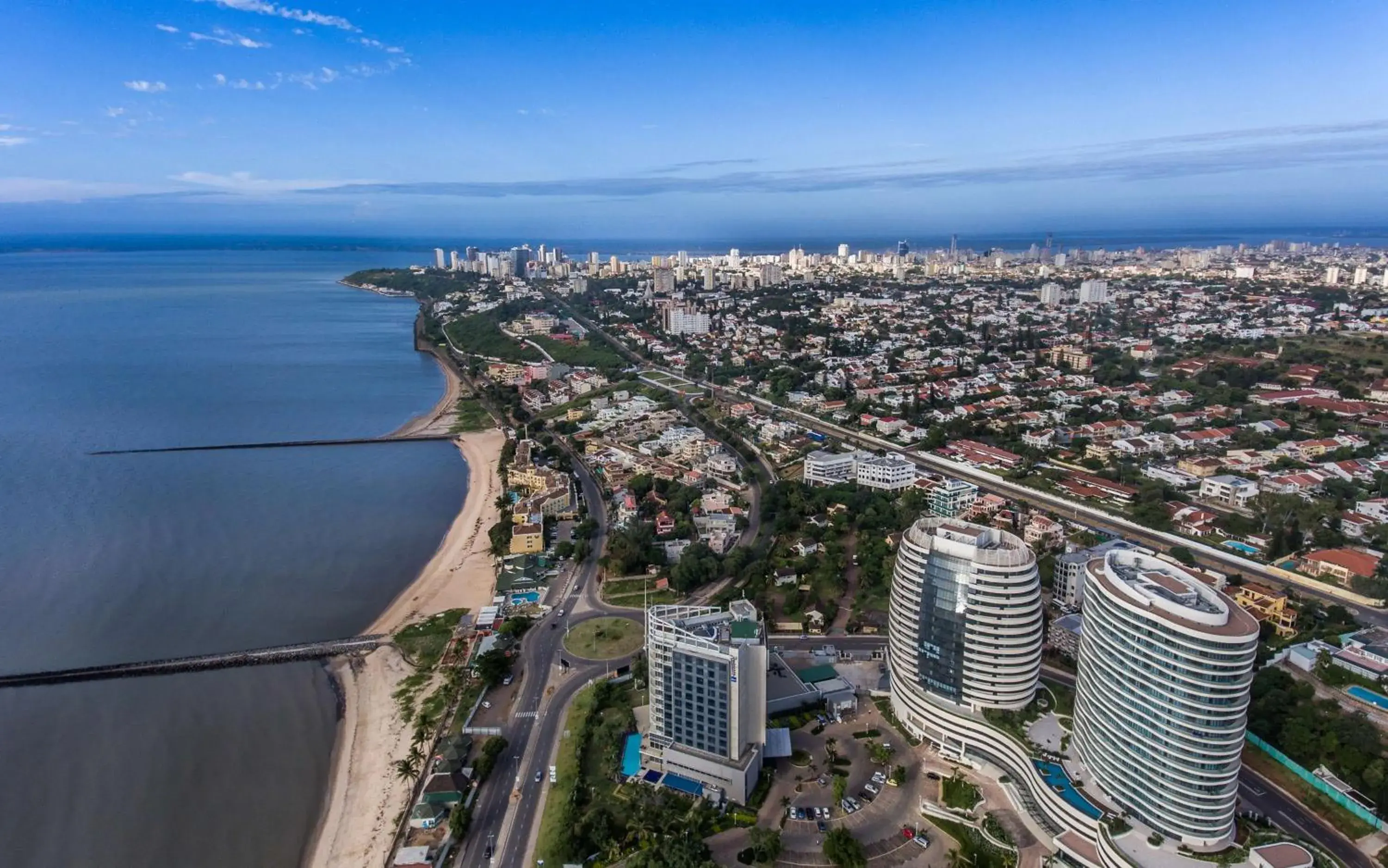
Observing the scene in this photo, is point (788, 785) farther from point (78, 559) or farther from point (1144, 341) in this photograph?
point (1144, 341)

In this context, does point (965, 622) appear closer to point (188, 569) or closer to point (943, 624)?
point (943, 624)

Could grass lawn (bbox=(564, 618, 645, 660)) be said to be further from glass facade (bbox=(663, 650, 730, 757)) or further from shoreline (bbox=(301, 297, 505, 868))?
glass facade (bbox=(663, 650, 730, 757))

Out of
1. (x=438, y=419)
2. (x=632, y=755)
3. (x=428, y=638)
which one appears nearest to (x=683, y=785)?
(x=632, y=755)

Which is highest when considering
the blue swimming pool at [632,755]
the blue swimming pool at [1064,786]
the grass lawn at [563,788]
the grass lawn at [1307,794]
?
the blue swimming pool at [1064,786]

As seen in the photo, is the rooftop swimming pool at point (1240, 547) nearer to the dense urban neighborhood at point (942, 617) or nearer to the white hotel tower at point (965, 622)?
the dense urban neighborhood at point (942, 617)

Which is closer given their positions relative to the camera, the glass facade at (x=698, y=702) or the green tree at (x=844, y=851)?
the green tree at (x=844, y=851)

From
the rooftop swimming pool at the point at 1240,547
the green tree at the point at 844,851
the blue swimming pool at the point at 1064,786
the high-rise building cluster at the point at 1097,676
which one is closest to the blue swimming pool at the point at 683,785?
the green tree at the point at 844,851
